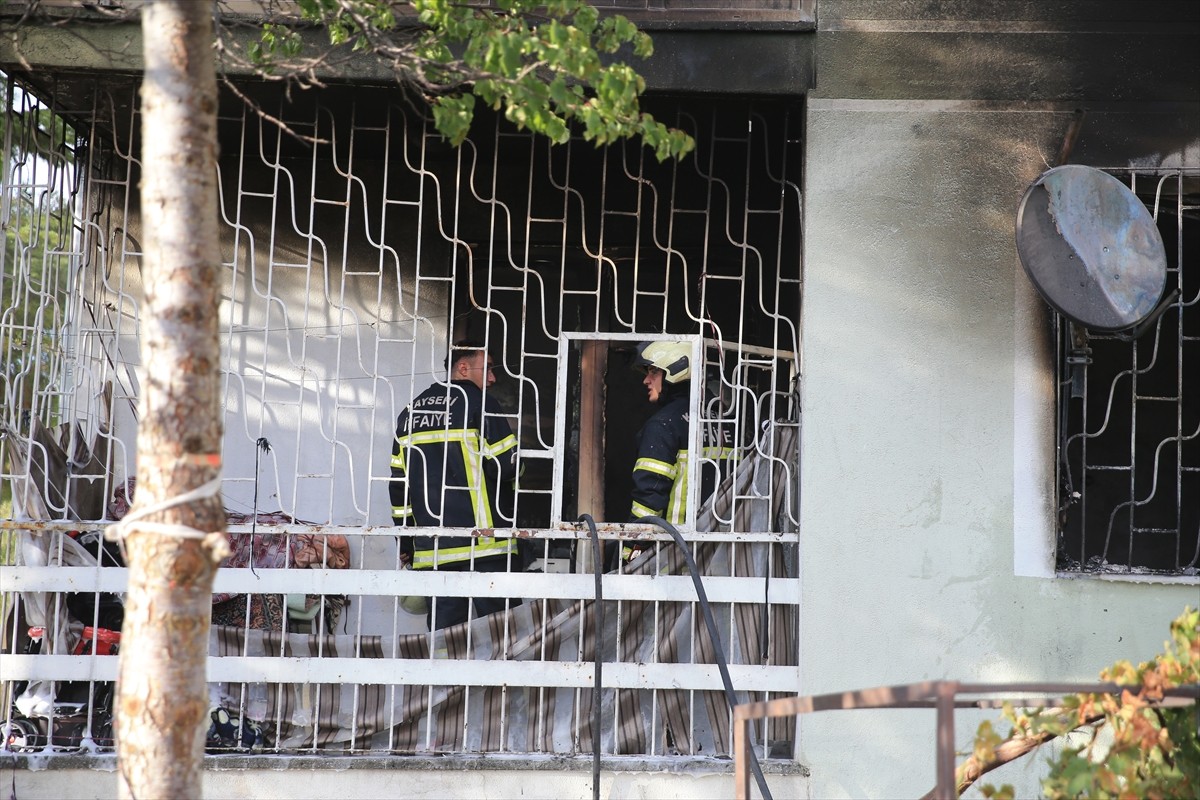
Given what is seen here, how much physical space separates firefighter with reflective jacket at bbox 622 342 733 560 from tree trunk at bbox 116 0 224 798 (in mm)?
3153

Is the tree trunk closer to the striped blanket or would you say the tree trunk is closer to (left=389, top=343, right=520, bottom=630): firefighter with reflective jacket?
the striped blanket

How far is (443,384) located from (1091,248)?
3246mm

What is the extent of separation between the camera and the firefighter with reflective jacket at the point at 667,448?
5.91 metres

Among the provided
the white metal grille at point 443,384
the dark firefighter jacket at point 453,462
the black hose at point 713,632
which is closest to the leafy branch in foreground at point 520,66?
the white metal grille at point 443,384

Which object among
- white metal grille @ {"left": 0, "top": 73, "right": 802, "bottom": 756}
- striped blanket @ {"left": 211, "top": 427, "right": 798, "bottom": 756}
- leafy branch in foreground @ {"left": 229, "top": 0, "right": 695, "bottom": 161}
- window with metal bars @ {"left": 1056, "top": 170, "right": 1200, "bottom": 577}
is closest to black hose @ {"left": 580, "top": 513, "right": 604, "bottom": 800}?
white metal grille @ {"left": 0, "top": 73, "right": 802, "bottom": 756}

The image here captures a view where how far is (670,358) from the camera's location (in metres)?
5.92

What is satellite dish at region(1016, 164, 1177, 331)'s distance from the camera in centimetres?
488

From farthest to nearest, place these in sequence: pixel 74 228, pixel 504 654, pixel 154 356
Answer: pixel 74 228
pixel 504 654
pixel 154 356

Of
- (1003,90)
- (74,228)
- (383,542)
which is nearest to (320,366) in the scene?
(383,542)

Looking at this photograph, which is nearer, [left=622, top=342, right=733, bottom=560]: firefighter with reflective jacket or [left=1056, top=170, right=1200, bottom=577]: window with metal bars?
[left=622, top=342, right=733, bottom=560]: firefighter with reflective jacket

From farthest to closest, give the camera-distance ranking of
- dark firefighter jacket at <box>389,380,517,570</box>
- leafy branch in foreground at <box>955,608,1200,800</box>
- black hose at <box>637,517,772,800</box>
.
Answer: dark firefighter jacket at <box>389,380,517,570</box>, black hose at <box>637,517,772,800</box>, leafy branch in foreground at <box>955,608,1200,800</box>

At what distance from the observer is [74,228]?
6090 millimetres

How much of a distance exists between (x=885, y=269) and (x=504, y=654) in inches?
101

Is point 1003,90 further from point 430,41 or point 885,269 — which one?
point 430,41
